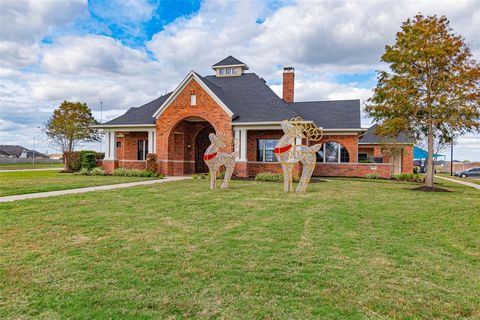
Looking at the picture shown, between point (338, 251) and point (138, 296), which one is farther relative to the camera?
point (338, 251)

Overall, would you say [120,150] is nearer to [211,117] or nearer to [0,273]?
[211,117]

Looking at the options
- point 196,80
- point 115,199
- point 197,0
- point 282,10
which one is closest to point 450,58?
point 282,10

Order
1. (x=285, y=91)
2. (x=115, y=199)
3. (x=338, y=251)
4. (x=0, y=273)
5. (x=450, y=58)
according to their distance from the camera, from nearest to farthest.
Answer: (x=0, y=273) → (x=338, y=251) → (x=115, y=199) → (x=450, y=58) → (x=285, y=91)

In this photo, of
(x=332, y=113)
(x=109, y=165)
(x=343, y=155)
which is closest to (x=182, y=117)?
(x=109, y=165)

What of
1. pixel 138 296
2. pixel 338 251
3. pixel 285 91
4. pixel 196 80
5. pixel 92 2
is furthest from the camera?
pixel 285 91

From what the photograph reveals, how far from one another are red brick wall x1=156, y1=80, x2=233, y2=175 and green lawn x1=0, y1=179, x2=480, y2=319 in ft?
38.3

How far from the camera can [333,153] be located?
22.5m

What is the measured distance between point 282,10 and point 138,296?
1377cm

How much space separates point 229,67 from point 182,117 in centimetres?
689

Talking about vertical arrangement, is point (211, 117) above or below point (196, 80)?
below

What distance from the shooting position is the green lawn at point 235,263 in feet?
10.9

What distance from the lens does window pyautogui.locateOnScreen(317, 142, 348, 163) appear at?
22328 mm

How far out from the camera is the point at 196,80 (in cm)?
1953

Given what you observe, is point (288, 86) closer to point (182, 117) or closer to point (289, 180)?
point (182, 117)
